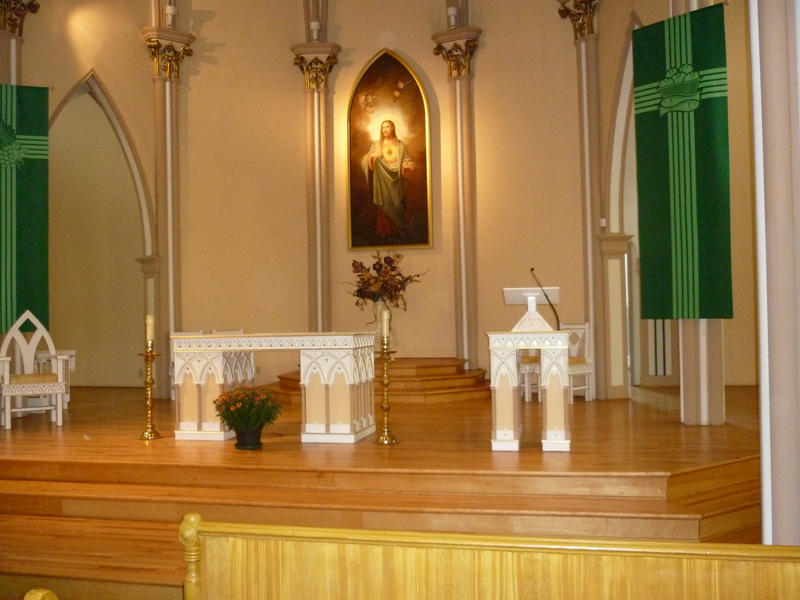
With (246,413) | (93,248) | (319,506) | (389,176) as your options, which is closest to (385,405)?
(246,413)

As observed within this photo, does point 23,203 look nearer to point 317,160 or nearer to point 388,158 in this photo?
point 317,160

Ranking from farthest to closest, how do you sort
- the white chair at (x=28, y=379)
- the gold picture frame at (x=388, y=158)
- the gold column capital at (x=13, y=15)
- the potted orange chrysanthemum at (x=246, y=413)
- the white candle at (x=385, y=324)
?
the gold picture frame at (x=388, y=158)
the gold column capital at (x=13, y=15)
the white chair at (x=28, y=379)
the white candle at (x=385, y=324)
the potted orange chrysanthemum at (x=246, y=413)

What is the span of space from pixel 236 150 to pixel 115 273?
320 cm

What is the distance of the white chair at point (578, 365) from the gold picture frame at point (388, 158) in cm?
235

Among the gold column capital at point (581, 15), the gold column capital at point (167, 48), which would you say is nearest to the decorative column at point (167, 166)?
the gold column capital at point (167, 48)

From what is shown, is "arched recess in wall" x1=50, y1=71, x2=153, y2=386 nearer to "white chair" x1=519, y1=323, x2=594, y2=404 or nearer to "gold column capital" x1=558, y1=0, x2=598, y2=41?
"white chair" x1=519, y1=323, x2=594, y2=404

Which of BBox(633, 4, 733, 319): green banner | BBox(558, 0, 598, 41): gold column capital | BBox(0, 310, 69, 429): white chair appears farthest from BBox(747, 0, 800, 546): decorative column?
BBox(0, 310, 69, 429): white chair

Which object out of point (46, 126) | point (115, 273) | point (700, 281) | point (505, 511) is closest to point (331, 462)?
point (505, 511)

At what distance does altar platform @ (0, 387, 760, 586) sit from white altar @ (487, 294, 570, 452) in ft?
0.68

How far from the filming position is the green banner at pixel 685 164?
22.4ft

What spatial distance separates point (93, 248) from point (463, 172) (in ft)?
19.1

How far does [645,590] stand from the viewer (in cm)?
267

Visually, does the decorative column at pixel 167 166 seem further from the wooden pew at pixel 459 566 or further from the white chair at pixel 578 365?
the wooden pew at pixel 459 566

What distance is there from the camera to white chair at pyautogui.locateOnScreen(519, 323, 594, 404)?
9.07 m
